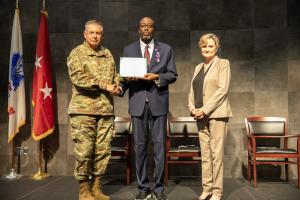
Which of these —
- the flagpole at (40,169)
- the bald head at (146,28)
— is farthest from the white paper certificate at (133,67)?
the flagpole at (40,169)

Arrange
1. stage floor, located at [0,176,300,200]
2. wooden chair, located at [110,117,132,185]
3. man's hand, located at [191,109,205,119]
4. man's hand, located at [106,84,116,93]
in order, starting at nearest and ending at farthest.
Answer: man's hand, located at [106,84,116,93] → man's hand, located at [191,109,205,119] → stage floor, located at [0,176,300,200] → wooden chair, located at [110,117,132,185]

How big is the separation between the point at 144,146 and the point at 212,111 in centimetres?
79

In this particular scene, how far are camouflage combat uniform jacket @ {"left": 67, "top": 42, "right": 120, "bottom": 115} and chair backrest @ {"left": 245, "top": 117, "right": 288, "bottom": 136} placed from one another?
235 cm

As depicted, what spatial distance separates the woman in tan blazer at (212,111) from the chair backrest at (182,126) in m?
1.35

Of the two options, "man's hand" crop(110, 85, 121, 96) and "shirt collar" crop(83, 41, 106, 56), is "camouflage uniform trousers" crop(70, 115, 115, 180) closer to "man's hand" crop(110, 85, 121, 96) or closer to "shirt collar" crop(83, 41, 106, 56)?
"man's hand" crop(110, 85, 121, 96)

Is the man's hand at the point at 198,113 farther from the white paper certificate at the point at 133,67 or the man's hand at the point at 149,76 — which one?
the white paper certificate at the point at 133,67

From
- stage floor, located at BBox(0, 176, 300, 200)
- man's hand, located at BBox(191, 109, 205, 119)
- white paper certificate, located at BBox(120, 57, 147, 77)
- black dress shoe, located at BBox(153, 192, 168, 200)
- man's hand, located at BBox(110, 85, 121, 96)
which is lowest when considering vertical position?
stage floor, located at BBox(0, 176, 300, 200)

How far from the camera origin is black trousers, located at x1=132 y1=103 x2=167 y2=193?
12.0 ft

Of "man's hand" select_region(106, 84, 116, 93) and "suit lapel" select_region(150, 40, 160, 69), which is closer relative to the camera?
"man's hand" select_region(106, 84, 116, 93)

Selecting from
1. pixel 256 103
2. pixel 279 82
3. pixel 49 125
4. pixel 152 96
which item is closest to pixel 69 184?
pixel 49 125

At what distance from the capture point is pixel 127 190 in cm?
438

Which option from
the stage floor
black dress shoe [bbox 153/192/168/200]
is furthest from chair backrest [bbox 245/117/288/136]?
black dress shoe [bbox 153/192/168/200]

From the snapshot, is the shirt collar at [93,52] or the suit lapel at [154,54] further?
the suit lapel at [154,54]

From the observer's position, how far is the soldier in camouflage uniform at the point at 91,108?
3496 mm
